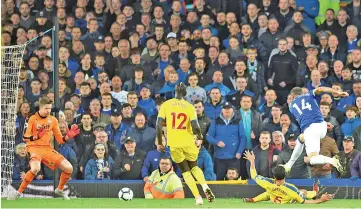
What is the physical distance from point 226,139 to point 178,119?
2972 millimetres

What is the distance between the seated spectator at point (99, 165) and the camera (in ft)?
53.3

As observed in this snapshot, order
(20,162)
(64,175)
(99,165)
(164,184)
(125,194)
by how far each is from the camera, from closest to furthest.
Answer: (125,194)
(64,175)
(164,184)
(99,165)
(20,162)

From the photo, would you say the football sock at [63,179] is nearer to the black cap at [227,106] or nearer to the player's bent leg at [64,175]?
the player's bent leg at [64,175]

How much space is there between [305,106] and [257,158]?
215 cm

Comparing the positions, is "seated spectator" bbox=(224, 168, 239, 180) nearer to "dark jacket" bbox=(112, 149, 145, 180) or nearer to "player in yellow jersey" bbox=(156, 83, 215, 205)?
"dark jacket" bbox=(112, 149, 145, 180)

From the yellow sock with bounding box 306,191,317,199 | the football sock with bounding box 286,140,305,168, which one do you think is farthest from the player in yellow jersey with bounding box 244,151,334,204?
the football sock with bounding box 286,140,305,168

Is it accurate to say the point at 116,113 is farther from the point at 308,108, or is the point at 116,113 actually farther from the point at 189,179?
the point at 308,108

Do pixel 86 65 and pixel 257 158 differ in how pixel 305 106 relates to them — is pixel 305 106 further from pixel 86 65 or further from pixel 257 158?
pixel 86 65

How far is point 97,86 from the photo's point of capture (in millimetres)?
18625

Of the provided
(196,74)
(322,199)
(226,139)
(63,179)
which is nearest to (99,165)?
(63,179)

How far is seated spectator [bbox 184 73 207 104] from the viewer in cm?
1756

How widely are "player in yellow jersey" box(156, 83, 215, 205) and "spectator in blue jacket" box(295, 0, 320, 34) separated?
7008mm

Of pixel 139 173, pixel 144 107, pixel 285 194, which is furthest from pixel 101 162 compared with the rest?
pixel 285 194

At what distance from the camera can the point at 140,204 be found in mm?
13781
